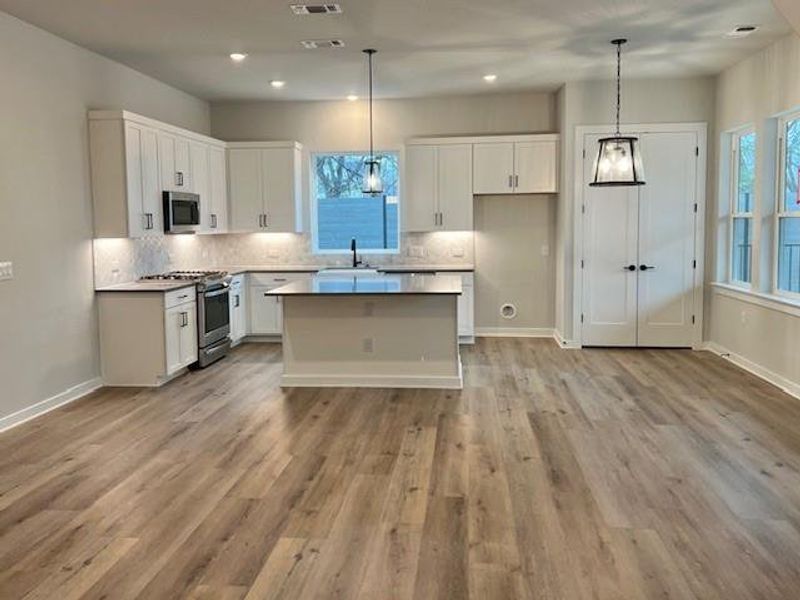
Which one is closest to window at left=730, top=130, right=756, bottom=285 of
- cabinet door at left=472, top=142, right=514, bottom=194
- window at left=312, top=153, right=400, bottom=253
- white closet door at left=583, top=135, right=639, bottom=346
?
white closet door at left=583, top=135, right=639, bottom=346

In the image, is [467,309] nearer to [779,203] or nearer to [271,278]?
[271,278]

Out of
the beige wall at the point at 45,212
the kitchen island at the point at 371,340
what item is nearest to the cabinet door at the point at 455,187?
the kitchen island at the point at 371,340

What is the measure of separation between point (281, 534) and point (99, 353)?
145 inches

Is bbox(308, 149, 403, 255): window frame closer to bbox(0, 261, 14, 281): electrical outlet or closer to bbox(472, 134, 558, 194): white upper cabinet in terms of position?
bbox(472, 134, 558, 194): white upper cabinet

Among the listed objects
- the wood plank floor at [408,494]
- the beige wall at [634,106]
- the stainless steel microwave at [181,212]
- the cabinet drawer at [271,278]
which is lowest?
the wood plank floor at [408,494]

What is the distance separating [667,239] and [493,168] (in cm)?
213

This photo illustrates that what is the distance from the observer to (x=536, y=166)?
829 cm

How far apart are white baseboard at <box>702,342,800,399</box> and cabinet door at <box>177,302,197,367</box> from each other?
17.3 ft

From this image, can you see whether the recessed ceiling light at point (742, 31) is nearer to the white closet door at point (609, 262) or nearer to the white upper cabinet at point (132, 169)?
the white closet door at point (609, 262)

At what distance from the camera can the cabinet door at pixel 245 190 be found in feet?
28.0

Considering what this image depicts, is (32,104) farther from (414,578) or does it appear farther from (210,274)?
(414,578)

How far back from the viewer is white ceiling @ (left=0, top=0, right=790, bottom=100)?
16.2 ft

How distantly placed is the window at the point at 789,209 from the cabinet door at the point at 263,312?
5337 mm

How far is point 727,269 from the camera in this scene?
24.9ft
